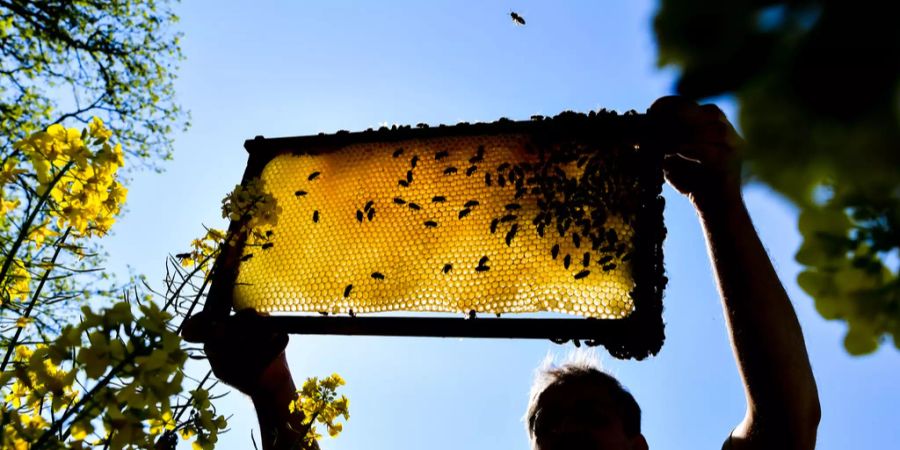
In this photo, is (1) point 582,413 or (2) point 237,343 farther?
(1) point 582,413

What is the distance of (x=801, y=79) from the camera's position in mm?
410

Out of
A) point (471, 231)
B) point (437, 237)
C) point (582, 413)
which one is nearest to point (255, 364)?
point (437, 237)

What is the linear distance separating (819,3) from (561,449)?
299cm

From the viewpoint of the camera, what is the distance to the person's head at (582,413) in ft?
10.3

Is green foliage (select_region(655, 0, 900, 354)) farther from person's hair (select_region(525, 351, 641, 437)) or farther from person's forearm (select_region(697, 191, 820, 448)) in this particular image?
person's hair (select_region(525, 351, 641, 437))

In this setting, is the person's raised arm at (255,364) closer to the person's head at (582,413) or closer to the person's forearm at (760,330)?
the person's head at (582,413)

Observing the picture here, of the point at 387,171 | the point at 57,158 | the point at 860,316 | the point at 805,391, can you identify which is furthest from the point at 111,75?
the point at 860,316

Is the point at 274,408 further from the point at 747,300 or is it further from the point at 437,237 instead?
the point at 747,300

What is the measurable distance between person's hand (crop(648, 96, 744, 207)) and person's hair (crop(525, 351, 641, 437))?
125cm

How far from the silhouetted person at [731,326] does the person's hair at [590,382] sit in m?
0.31

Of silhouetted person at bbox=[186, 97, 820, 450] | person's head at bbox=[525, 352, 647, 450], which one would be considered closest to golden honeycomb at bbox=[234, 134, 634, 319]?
silhouetted person at bbox=[186, 97, 820, 450]

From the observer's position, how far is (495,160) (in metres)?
3.08

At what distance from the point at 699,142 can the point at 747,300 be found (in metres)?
0.69

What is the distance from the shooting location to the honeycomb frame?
256 cm
